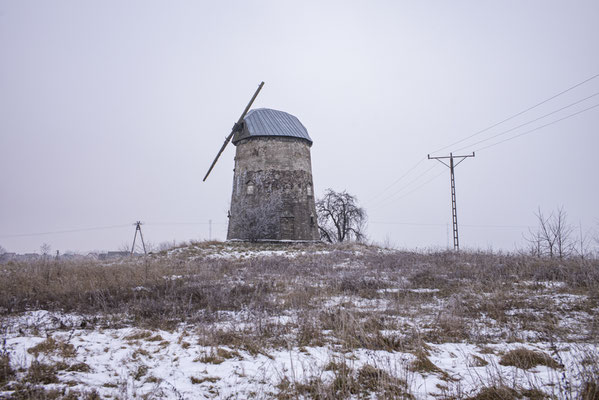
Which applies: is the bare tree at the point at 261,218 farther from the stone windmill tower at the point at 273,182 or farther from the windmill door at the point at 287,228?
the windmill door at the point at 287,228

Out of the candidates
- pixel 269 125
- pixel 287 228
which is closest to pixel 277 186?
pixel 287 228

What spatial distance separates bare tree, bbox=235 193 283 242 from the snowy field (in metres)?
13.0

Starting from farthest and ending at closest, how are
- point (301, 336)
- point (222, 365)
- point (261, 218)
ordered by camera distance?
point (261, 218), point (301, 336), point (222, 365)

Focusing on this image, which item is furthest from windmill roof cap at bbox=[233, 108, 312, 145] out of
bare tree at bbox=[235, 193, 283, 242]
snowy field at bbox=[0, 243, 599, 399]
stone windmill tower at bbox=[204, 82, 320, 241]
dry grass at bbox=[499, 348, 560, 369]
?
dry grass at bbox=[499, 348, 560, 369]

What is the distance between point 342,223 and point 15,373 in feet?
114

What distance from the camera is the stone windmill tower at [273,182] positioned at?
24.8 metres

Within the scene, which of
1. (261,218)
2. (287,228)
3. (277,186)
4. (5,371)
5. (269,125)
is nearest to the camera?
(5,371)

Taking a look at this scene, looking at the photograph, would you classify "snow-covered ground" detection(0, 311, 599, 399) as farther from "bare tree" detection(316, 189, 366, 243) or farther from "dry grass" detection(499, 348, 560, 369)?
"bare tree" detection(316, 189, 366, 243)

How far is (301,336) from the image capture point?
5336 mm

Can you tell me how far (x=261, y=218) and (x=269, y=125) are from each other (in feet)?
23.4

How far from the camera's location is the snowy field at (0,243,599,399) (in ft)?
12.2

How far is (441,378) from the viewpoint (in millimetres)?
4082

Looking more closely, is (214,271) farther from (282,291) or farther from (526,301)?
(526,301)

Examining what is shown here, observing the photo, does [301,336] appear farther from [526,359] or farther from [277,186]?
[277,186]
